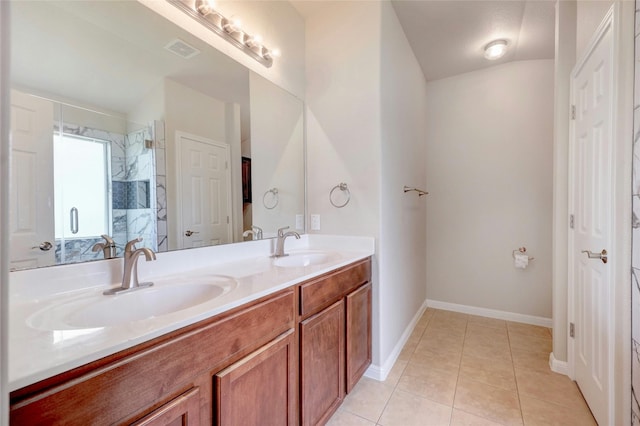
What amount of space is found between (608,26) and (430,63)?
1707 mm

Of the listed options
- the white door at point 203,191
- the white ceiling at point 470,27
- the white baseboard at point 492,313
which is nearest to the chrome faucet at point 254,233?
the white door at point 203,191

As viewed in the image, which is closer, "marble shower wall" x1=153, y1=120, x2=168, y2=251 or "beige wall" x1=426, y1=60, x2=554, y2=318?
"marble shower wall" x1=153, y1=120, x2=168, y2=251

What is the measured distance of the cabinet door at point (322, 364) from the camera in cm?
121

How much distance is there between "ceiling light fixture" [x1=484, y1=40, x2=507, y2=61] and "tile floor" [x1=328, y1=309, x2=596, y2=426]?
98.9 inches

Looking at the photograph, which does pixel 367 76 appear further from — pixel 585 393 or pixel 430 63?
pixel 585 393

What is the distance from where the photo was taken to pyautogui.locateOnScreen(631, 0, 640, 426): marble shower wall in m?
1.05

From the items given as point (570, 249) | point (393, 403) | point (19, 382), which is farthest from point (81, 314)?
point (570, 249)

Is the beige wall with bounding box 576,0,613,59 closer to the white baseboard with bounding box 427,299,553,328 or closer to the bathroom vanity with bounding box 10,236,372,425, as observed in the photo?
the bathroom vanity with bounding box 10,236,372,425

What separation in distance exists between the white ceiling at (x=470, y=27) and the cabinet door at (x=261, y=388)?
226 centimetres

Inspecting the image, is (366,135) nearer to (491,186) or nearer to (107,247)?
(107,247)

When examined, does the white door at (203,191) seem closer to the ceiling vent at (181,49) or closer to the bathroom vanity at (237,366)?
the bathroom vanity at (237,366)

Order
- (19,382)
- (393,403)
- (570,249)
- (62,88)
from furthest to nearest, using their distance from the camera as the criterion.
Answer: (570,249), (393,403), (62,88), (19,382)

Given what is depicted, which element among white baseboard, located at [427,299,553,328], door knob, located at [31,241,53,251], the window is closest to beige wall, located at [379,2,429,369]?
white baseboard, located at [427,299,553,328]

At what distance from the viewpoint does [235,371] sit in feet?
2.85
